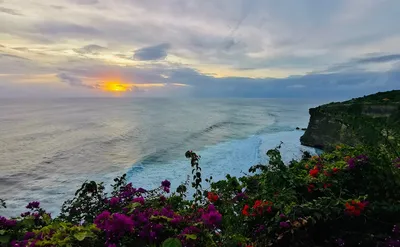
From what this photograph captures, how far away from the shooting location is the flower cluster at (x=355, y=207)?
3.69 meters

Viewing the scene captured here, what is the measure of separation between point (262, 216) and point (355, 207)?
112 centimetres

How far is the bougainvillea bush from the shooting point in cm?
300

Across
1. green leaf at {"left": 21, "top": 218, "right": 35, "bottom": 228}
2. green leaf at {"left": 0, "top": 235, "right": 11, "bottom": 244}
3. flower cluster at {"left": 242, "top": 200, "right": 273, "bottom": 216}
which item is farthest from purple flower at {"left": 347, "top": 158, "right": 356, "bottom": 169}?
green leaf at {"left": 0, "top": 235, "right": 11, "bottom": 244}

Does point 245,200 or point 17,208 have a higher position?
point 245,200

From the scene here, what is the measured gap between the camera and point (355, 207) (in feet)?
12.3

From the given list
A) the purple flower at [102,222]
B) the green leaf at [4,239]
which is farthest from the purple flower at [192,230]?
the green leaf at [4,239]

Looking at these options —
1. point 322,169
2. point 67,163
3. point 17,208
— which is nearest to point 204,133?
point 67,163

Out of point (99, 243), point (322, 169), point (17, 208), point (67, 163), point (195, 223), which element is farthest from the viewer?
point (67, 163)

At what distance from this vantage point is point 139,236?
303 centimetres

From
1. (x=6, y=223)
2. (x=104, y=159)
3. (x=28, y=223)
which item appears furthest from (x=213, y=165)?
(x=6, y=223)

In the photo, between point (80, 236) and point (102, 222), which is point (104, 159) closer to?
point (102, 222)

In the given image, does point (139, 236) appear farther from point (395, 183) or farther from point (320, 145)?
point (320, 145)

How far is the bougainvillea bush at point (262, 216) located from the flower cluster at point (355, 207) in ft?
0.04

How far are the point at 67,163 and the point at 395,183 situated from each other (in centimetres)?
2919
